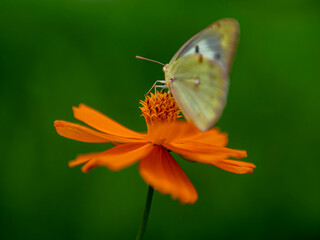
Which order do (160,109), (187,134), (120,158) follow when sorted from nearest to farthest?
1. (120,158)
2. (187,134)
3. (160,109)

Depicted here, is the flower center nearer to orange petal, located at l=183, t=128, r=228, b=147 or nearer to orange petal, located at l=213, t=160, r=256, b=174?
orange petal, located at l=183, t=128, r=228, b=147

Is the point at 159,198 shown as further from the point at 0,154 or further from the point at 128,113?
the point at 0,154

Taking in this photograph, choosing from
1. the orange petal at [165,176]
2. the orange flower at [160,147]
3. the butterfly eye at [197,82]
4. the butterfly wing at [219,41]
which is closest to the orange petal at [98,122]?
the orange flower at [160,147]

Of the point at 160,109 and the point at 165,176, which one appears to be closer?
the point at 165,176

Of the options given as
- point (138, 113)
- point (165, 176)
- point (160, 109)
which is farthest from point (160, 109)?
point (138, 113)

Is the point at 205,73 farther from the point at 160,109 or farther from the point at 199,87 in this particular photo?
the point at 160,109

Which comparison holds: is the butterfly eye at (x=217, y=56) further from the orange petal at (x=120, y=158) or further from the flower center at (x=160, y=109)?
the orange petal at (x=120, y=158)
